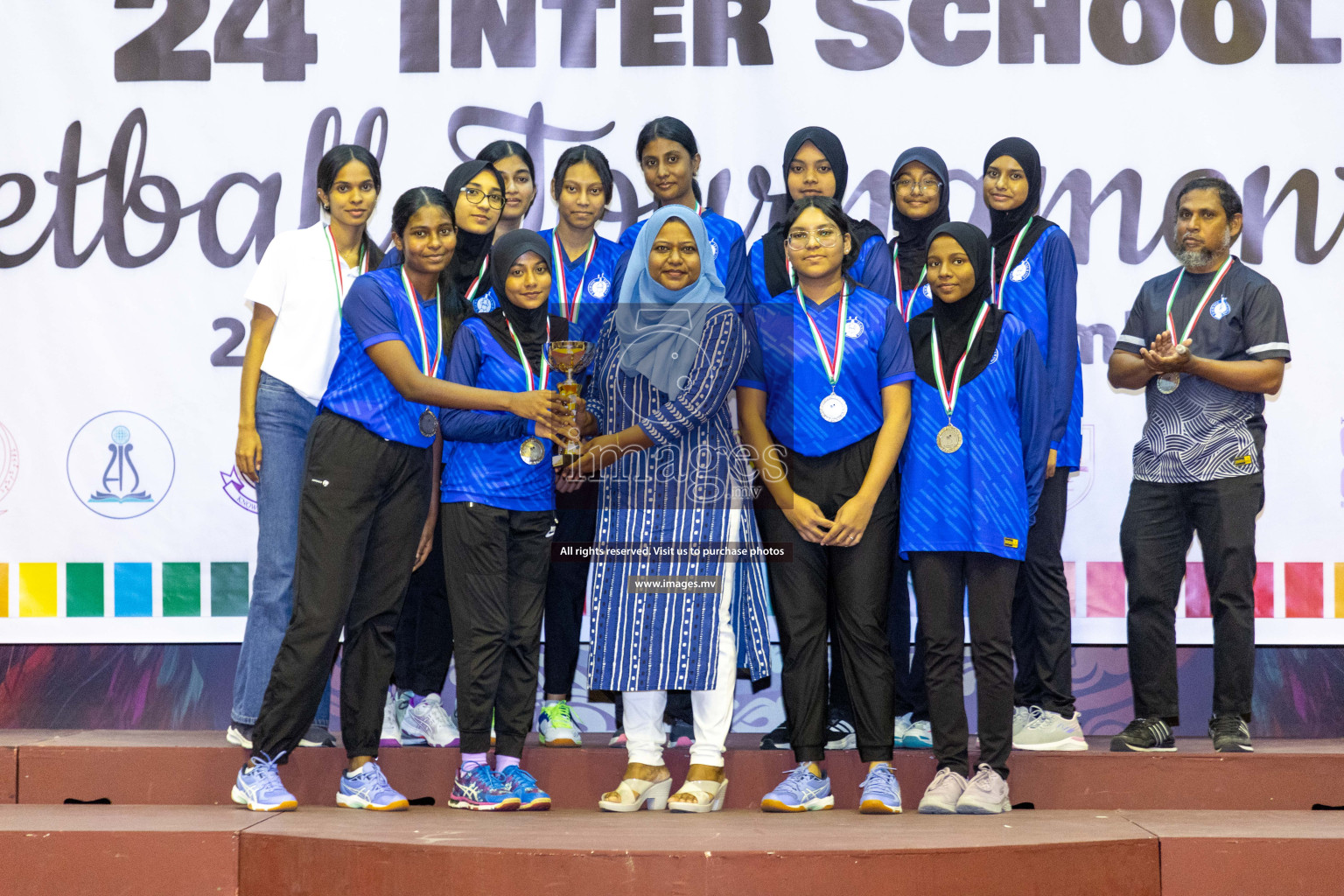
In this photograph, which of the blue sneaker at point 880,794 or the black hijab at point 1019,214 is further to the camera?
the black hijab at point 1019,214

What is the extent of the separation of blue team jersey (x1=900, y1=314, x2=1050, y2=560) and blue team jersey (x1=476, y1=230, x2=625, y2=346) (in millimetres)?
900

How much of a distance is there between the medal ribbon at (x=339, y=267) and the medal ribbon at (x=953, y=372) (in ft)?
5.07

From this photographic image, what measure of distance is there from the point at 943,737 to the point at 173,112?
3204mm

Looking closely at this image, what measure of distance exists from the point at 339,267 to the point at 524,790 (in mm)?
1491

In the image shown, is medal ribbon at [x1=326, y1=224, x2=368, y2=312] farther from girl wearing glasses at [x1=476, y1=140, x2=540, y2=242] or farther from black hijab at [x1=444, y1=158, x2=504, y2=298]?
girl wearing glasses at [x1=476, y1=140, x2=540, y2=242]

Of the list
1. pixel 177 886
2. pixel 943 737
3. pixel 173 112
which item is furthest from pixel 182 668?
pixel 943 737

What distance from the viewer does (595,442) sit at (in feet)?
10.9

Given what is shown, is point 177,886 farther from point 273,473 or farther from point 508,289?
point 508,289

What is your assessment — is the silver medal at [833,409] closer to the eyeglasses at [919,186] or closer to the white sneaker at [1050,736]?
the eyeglasses at [919,186]

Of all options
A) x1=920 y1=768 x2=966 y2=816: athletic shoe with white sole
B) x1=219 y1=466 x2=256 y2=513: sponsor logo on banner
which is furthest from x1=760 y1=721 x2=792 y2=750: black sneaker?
x1=219 y1=466 x2=256 y2=513: sponsor logo on banner

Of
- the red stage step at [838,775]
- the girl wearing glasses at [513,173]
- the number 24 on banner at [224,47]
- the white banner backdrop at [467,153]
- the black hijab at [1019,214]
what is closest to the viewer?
the red stage step at [838,775]

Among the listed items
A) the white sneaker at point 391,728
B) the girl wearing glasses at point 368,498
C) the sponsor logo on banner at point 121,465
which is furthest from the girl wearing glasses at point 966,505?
the sponsor logo on banner at point 121,465

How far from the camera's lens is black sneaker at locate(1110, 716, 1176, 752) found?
3564 millimetres

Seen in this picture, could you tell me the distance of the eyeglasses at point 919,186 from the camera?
3.64 meters
